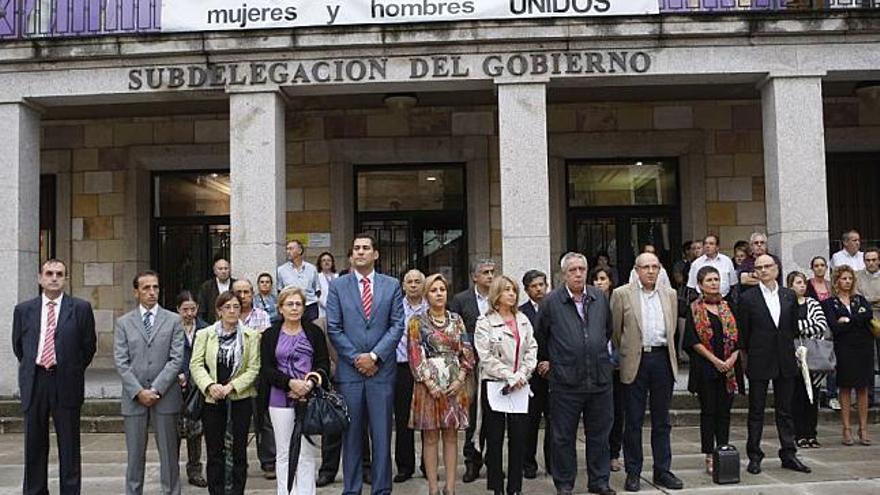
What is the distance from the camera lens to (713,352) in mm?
6777

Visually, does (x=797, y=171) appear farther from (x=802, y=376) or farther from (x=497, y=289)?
(x=497, y=289)

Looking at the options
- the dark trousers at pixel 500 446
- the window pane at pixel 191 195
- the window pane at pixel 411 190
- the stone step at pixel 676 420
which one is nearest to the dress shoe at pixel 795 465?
the stone step at pixel 676 420

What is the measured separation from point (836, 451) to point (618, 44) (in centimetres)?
510

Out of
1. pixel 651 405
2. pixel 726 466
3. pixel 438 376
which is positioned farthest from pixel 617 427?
pixel 438 376

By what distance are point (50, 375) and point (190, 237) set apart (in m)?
7.40

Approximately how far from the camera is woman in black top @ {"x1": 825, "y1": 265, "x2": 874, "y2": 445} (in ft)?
26.2

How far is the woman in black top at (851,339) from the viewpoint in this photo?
7988 mm

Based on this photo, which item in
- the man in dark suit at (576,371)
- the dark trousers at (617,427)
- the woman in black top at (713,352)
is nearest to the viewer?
the man in dark suit at (576,371)

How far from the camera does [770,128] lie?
10.2 metres

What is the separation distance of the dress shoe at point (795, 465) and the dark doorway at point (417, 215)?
21.4 feet

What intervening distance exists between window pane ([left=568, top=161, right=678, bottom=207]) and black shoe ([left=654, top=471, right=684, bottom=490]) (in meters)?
6.87

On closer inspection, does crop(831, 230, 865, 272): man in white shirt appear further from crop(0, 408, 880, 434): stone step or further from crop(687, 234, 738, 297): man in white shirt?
crop(0, 408, 880, 434): stone step

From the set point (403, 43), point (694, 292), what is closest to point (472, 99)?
point (403, 43)

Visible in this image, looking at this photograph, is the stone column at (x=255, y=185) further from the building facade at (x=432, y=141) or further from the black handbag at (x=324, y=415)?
the black handbag at (x=324, y=415)
